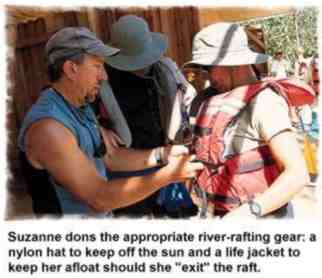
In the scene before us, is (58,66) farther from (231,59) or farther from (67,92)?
(231,59)

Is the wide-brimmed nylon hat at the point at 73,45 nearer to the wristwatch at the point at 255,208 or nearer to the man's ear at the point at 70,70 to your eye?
the man's ear at the point at 70,70

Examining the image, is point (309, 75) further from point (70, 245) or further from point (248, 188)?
point (70, 245)

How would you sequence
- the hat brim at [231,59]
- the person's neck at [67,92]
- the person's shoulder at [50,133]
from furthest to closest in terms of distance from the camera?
the hat brim at [231,59] → the person's neck at [67,92] → the person's shoulder at [50,133]

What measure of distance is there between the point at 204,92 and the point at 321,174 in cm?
68

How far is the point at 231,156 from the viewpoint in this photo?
11.8 feet

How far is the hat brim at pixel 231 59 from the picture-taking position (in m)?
3.55

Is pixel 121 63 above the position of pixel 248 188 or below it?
above

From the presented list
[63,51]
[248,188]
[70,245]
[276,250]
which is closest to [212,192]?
[248,188]

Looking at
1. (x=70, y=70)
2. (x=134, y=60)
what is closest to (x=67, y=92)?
(x=70, y=70)

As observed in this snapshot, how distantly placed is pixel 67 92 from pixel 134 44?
1.31 feet

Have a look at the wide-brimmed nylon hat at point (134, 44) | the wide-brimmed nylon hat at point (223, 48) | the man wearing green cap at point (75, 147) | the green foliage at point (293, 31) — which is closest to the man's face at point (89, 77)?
the man wearing green cap at point (75, 147)

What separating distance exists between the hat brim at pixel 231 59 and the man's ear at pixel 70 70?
0.56m

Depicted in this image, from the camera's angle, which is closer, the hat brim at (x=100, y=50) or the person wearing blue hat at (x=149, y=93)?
the hat brim at (x=100, y=50)

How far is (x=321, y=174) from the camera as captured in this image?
3705mm
